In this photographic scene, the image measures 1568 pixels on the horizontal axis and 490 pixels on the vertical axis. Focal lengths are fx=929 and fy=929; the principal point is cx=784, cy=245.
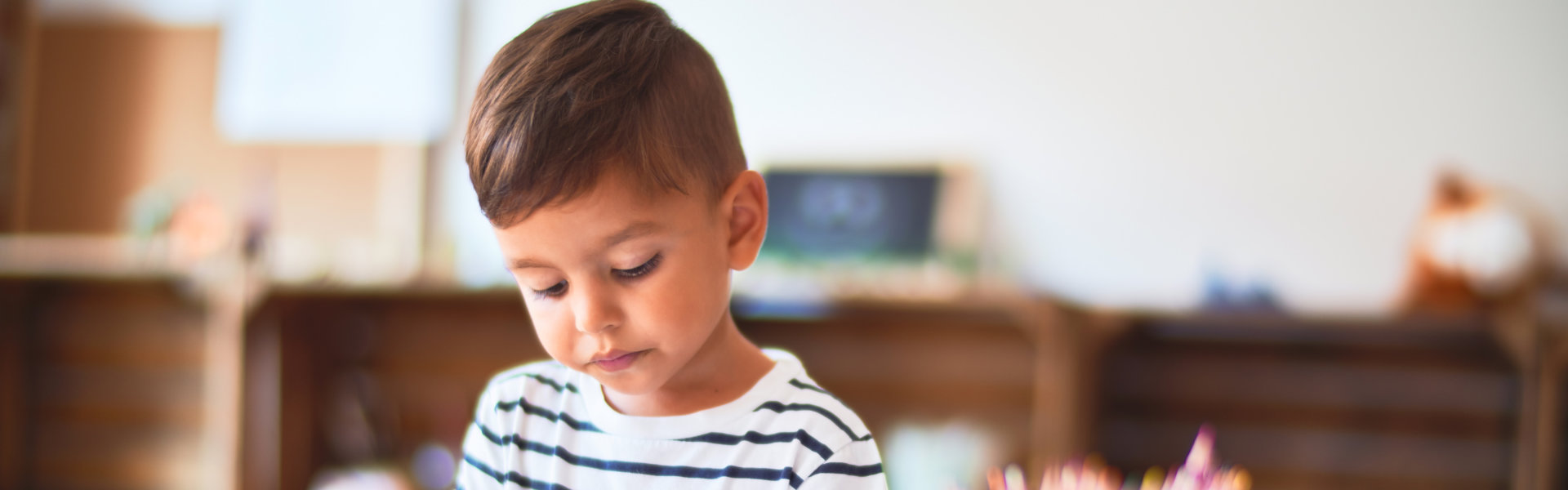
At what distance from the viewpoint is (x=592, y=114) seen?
53 cm

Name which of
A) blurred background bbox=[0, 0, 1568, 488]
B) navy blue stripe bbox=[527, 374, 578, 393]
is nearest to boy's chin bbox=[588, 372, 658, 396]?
navy blue stripe bbox=[527, 374, 578, 393]

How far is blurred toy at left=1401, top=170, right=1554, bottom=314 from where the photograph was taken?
1.62 m

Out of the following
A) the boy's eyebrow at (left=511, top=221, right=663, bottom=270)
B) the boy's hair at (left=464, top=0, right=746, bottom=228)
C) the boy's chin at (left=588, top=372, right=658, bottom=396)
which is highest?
the boy's hair at (left=464, top=0, right=746, bottom=228)

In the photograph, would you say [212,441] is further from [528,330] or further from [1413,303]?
[1413,303]

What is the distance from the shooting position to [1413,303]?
66.0 inches

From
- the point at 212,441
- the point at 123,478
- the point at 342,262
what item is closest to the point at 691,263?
the point at 342,262

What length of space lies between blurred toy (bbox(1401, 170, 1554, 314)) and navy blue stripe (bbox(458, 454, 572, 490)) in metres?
1.60

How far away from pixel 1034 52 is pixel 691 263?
5.26ft

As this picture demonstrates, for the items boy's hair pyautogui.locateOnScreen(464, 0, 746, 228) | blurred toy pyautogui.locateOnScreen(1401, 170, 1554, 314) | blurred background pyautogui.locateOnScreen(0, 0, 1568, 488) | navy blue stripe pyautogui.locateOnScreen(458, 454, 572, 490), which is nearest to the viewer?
boy's hair pyautogui.locateOnScreen(464, 0, 746, 228)

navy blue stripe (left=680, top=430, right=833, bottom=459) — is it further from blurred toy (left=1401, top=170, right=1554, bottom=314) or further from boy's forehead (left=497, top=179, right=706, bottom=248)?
blurred toy (left=1401, top=170, right=1554, bottom=314)

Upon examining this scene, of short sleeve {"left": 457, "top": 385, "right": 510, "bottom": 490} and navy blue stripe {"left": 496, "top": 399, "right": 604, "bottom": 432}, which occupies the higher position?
navy blue stripe {"left": 496, "top": 399, "right": 604, "bottom": 432}

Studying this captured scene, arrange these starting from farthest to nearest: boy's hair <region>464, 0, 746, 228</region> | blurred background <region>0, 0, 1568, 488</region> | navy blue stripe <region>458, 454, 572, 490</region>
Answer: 1. blurred background <region>0, 0, 1568, 488</region>
2. navy blue stripe <region>458, 454, 572, 490</region>
3. boy's hair <region>464, 0, 746, 228</region>

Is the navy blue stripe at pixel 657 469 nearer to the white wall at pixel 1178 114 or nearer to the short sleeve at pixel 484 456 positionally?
the short sleeve at pixel 484 456

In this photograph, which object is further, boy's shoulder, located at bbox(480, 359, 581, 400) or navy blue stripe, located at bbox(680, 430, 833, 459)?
boy's shoulder, located at bbox(480, 359, 581, 400)
